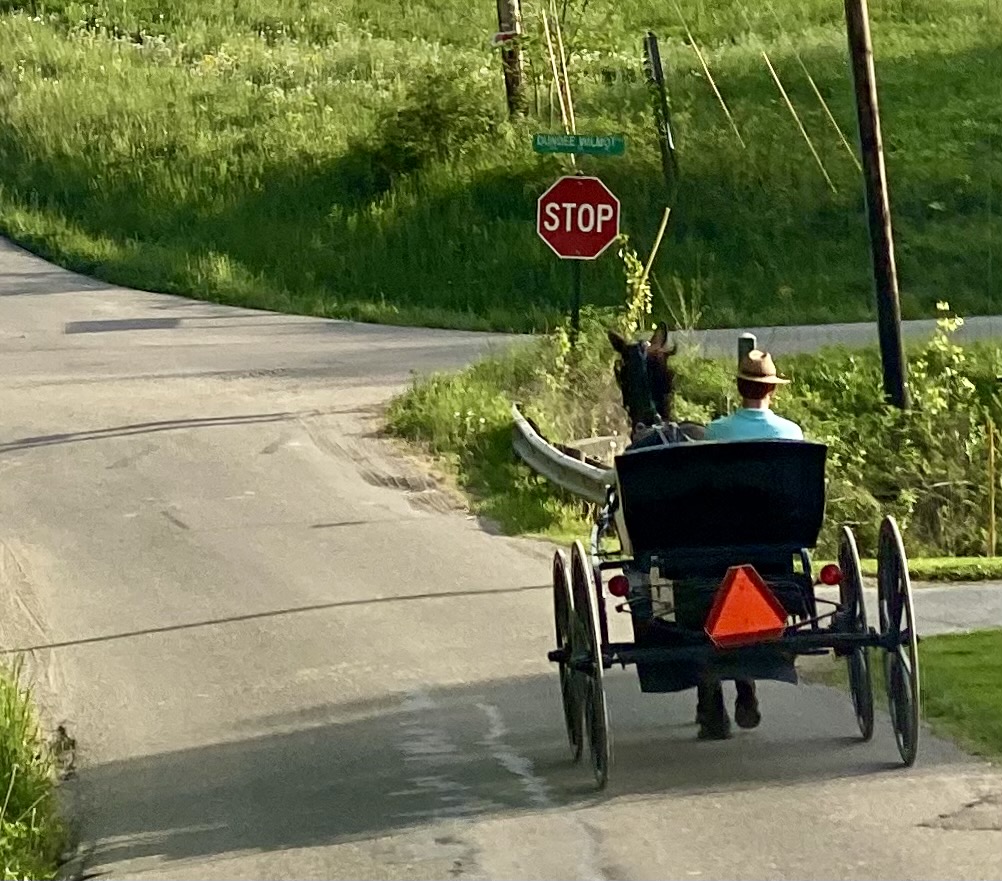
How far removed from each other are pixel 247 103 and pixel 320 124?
206 cm

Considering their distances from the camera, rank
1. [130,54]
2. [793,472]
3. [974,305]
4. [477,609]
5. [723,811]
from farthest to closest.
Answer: [130,54] → [974,305] → [477,609] → [793,472] → [723,811]

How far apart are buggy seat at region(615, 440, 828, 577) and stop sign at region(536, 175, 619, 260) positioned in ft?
31.8

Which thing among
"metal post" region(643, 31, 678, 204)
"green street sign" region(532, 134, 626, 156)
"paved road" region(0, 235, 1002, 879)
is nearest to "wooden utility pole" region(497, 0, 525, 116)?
"metal post" region(643, 31, 678, 204)

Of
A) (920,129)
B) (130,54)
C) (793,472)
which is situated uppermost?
(130,54)

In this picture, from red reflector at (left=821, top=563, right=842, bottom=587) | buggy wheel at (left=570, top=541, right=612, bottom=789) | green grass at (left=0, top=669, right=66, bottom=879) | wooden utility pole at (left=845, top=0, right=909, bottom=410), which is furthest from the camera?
wooden utility pole at (left=845, top=0, right=909, bottom=410)

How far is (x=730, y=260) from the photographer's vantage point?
28.4m

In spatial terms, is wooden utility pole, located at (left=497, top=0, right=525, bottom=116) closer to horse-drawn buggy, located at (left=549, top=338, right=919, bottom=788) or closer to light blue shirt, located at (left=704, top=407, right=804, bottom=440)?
light blue shirt, located at (left=704, top=407, right=804, bottom=440)

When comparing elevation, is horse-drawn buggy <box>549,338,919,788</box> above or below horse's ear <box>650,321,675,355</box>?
below

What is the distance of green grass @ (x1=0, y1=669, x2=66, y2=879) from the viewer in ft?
25.3

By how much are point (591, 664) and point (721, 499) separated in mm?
880

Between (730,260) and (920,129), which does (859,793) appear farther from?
(920,129)

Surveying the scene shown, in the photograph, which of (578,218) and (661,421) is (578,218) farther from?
(661,421)

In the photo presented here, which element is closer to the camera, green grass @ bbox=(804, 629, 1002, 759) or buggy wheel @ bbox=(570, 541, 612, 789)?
buggy wheel @ bbox=(570, 541, 612, 789)

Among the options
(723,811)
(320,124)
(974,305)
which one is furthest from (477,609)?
(320,124)
